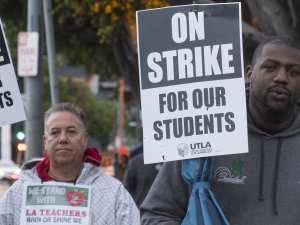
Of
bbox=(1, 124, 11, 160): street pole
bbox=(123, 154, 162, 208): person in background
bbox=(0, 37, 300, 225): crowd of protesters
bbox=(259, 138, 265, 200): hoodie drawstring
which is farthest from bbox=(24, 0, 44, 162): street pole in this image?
bbox=(1, 124, 11, 160): street pole

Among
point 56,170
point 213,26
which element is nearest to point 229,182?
point 213,26

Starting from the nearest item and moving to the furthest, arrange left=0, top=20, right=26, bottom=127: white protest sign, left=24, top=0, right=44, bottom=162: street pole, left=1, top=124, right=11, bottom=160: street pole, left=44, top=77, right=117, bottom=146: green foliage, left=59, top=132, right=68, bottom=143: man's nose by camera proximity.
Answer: left=59, top=132, right=68, bottom=143: man's nose, left=0, top=20, right=26, bottom=127: white protest sign, left=24, top=0, right=44, bottom=162: street pole, left=1, top=124, right=11, bottom=160: street pole, left=44, top=77, right=117, bottom=146: green foliage

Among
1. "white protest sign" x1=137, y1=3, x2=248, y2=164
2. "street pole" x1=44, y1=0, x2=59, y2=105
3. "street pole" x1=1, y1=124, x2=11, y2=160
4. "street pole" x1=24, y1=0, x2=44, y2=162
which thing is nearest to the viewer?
"white protest sign" x1=137, y1=3, x2=248, y2=164

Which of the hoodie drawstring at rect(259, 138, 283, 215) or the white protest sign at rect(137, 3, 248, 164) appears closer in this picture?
the hoodie drawstring at rect(259, 138, 283, 215)

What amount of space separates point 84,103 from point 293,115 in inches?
2306

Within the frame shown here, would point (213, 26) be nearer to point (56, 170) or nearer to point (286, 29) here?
point (56, 170)

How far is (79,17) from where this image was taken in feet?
45.1

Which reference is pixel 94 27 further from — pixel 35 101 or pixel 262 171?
pixel 262 171

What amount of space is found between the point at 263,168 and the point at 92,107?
62713 mm

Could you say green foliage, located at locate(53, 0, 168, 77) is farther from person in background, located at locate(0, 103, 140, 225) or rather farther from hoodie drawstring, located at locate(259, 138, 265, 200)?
hoodie drawstring, located at locate(259, 138, 265, 200)

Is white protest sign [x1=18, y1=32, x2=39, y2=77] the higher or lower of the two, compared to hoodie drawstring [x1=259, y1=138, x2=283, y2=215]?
higher

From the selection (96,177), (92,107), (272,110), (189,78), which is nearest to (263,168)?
(272,110)

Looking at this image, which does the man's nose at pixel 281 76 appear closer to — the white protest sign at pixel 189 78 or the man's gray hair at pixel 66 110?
the white protest sign at pixel 189 78

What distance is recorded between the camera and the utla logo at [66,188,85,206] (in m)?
3.11
